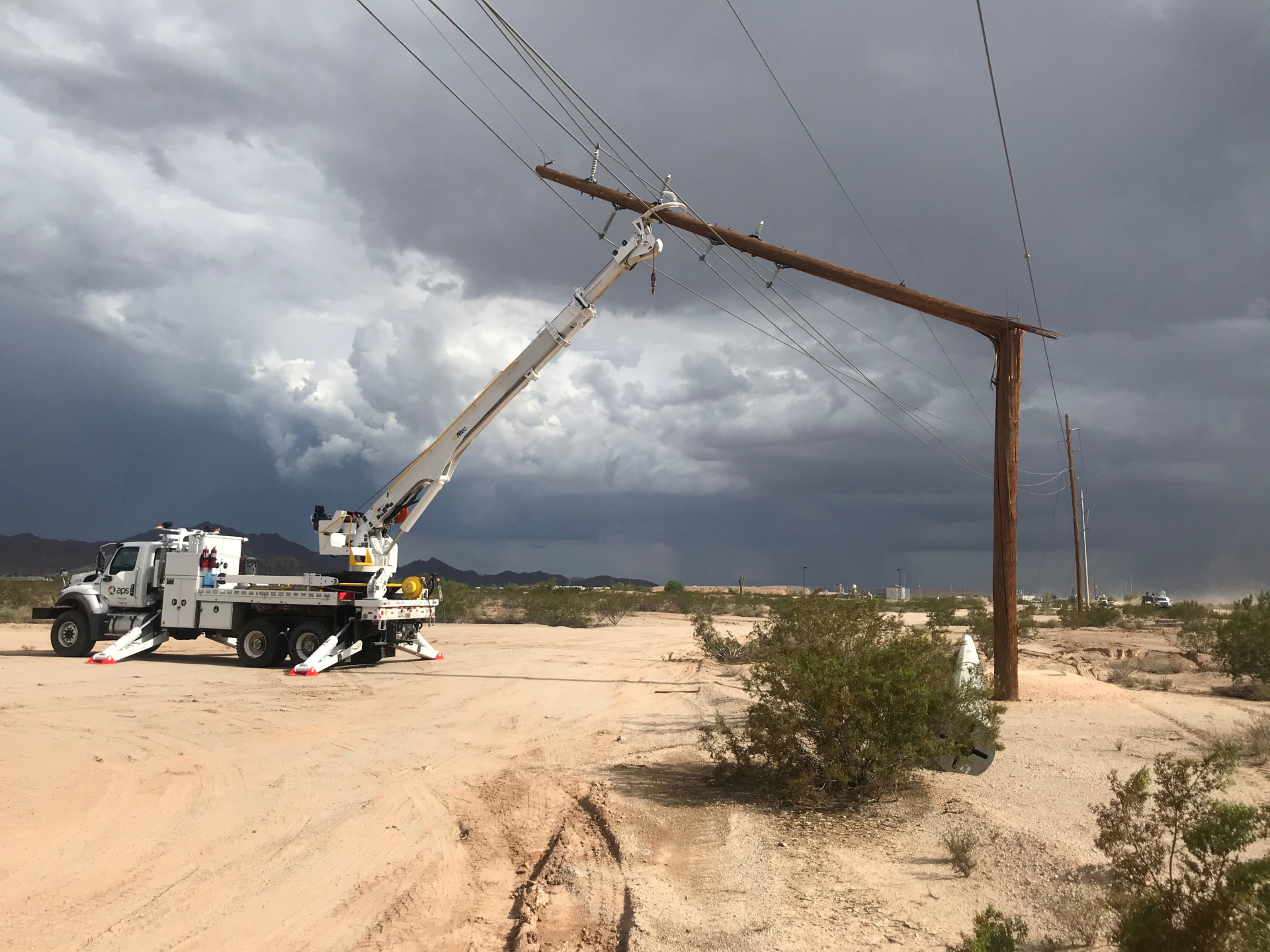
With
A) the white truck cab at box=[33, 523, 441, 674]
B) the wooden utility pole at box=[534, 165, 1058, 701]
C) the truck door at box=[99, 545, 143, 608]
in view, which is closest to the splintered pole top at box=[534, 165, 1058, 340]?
the wooden utility pole at box=[534, 165, 1058, 701]

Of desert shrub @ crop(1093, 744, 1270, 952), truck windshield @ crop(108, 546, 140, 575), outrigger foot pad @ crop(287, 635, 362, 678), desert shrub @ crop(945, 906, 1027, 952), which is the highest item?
truck windshield @ crop(108, 546, 140, 575)

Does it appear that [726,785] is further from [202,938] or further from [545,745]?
[202,938]

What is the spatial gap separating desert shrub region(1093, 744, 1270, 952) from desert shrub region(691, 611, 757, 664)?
17.3 metres

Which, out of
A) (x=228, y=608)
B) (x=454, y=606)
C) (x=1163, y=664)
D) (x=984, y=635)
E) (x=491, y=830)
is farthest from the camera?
(x=454, y=606)

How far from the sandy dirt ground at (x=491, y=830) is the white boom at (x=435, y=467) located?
5.89 metres

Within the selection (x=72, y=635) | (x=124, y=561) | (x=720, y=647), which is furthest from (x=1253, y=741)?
(x=72, y=635)

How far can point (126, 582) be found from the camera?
2344 centimetres

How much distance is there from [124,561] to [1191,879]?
25018 millimetres

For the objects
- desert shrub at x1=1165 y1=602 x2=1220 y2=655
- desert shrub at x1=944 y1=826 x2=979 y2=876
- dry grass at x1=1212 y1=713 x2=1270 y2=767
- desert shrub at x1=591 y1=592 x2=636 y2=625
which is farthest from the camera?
desert shrub at x1=591 y1=592 x2=636 y2=625

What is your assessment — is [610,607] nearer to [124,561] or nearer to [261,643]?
[261,643]

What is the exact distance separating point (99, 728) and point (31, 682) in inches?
262

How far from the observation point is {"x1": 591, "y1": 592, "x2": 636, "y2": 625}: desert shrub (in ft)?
147

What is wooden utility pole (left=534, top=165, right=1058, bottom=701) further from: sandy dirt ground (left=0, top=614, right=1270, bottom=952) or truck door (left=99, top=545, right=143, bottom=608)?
truck door (left=99, top=545, right=143, bottom=608)

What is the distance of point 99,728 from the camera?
13109 mm
